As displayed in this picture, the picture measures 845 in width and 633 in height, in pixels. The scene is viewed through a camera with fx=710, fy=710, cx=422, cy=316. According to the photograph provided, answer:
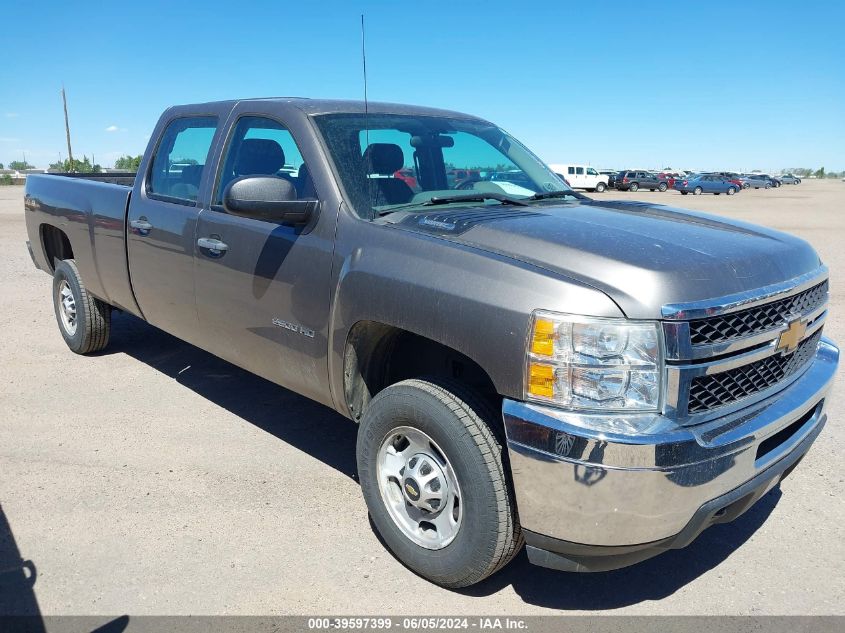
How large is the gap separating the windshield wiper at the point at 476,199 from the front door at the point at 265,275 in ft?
1.83

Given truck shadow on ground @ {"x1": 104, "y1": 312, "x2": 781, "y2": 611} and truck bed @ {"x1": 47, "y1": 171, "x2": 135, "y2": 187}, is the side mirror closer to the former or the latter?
truck shadow on ground @ {"x1": 104, "y1": 312, "x2": 781, "y2": 611}

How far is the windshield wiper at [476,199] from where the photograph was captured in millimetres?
3568

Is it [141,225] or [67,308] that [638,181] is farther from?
[141,225]

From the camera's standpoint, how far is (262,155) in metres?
4.04

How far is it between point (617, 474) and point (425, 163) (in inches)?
86.1

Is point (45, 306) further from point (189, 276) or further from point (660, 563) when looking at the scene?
point (660, 563)

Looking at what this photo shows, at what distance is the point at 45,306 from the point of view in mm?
8312

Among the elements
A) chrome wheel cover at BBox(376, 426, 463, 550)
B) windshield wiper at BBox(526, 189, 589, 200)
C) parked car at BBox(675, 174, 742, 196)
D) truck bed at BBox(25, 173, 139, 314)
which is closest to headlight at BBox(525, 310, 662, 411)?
chrome wheel cover at BBox(376, 426, 463, 550)

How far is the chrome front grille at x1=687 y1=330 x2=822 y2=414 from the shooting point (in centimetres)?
252

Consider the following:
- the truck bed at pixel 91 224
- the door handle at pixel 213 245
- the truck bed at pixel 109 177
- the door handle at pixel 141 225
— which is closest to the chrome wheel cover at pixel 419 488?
the door handle at pixel 213 245

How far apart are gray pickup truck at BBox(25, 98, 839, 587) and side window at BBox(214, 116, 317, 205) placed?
0.05ft

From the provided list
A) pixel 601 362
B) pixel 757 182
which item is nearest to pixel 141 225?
pixel 601 362

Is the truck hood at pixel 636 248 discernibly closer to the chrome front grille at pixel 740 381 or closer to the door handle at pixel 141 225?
the chrome front grille at pixel 740 381


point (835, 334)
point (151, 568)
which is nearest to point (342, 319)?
point (151, 568)
